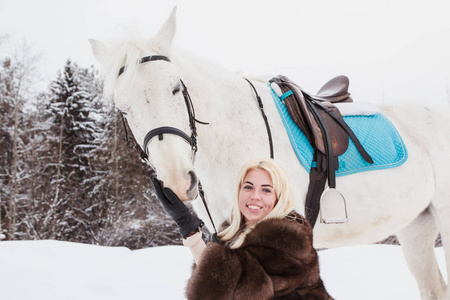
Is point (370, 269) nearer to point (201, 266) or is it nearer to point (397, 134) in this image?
point (397, 134)

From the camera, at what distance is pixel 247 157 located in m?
2.00

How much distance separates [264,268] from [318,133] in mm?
1279

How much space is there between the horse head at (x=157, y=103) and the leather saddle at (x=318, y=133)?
0.82 meters

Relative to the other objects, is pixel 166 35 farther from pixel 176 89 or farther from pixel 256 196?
pixel 256 196

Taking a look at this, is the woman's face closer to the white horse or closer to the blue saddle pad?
the white horse

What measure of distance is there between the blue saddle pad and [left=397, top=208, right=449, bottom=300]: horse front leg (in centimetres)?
88

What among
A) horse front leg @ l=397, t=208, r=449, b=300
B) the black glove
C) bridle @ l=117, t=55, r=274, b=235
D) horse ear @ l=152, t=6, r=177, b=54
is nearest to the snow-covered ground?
horse front leg @ l=397, t=208, r=449, b=300

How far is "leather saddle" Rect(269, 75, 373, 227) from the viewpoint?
209 centimetres

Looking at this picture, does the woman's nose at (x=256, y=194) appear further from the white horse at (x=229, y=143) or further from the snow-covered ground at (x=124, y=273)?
the snow-covered ground at (x=124, y=273)

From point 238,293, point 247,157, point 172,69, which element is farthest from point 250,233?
point 172,69

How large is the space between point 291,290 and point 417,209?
1.91 metres

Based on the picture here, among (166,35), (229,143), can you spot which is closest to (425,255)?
(229,143)

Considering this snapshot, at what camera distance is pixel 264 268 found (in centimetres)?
114

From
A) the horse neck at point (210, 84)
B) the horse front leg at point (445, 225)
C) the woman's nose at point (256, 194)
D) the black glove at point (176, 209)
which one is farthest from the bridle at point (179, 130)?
the horse front leg at point (445, 225)
